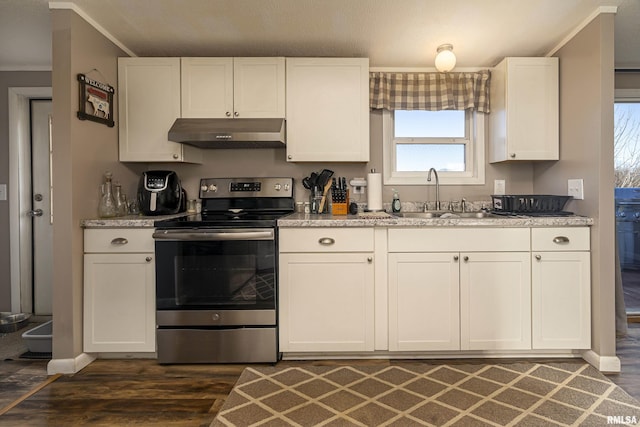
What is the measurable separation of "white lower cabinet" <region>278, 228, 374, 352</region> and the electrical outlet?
1347 mm

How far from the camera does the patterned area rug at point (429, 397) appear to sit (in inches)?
72.4

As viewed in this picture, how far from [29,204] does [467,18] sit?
3.61m

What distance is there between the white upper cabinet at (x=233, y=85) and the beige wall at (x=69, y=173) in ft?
2.02

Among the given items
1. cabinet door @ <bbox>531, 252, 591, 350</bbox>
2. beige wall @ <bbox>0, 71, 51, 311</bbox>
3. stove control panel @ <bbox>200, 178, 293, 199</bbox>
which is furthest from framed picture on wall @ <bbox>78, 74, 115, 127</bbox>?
cabinet door @ <bbox>531, 252, 591, 350</bbox>

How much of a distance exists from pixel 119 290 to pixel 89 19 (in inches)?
64.4

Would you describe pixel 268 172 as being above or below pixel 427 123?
below

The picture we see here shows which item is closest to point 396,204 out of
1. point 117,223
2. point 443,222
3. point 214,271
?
point 443,222

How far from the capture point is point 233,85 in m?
2.79

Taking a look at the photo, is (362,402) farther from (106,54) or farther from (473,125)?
(106,54)

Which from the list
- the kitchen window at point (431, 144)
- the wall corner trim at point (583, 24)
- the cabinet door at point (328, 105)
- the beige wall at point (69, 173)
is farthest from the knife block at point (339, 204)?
the wall corner trim at point (583, 24)

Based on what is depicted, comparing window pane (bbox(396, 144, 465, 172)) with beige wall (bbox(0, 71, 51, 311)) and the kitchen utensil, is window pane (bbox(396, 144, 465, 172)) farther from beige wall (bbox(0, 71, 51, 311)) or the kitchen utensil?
beige wall (bbox(0, 71, 51, 311))

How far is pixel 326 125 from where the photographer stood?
9.23ft

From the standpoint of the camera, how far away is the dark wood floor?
1881mm

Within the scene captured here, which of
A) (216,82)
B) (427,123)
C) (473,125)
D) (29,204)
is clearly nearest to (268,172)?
(216,82)
